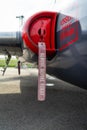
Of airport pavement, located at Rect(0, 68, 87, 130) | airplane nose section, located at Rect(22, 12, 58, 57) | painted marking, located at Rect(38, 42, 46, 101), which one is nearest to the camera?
painted marking, located at Rect(38, 42, 46, 101)

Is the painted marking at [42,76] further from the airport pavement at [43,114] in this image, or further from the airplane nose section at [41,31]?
the airport pavement at [43,114]

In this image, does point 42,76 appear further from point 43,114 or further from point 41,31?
point 43,114

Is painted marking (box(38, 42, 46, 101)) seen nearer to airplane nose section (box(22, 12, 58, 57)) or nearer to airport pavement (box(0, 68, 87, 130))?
airplane nose section (box(22, 12, 58, 57))

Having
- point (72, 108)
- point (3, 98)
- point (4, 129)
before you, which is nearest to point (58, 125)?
point (4, 129)

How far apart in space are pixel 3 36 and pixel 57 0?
1783 millimetres

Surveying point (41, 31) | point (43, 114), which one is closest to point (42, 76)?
point (41, 31)

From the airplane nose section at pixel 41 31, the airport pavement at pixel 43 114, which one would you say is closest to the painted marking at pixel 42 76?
the airplane nose section at pixel 41 31

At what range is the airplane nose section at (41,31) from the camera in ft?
15.2

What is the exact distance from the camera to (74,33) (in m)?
4.03

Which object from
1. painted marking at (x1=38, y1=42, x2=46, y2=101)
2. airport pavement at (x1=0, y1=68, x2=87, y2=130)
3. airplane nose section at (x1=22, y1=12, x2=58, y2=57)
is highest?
airplane nose section at (x1=22, y1=12, x2=58, y2=57)

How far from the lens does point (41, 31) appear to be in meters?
4.66

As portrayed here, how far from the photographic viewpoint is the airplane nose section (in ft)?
15.2

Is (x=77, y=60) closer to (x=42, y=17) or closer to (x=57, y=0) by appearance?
(x=42, y=17)

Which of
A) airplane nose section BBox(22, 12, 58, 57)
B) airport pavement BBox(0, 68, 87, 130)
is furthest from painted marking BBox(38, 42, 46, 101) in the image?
airport pavement BBox(0, 68, 87, 130)
